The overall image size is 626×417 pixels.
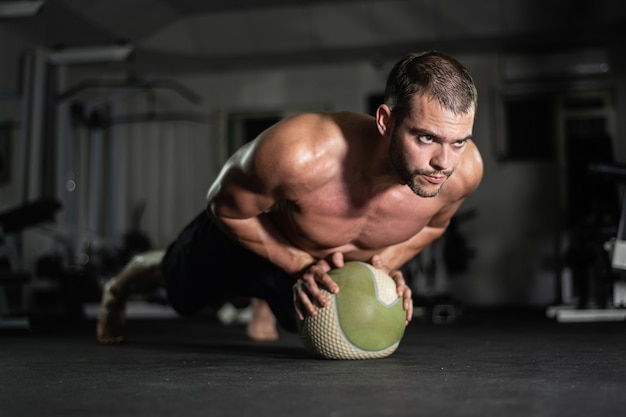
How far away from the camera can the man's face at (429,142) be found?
74.4 inches

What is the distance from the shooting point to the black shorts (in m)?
2.55

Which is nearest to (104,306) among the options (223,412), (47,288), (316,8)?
(223,412)

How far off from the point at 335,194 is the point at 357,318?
1.19 feet

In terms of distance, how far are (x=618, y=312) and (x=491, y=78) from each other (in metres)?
3.21

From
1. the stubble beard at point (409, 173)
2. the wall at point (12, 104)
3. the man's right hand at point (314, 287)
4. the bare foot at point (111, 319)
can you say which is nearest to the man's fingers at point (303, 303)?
the man's right hand at point (314, 287)

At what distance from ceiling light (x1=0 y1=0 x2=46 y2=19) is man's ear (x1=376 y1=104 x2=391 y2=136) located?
172 inches

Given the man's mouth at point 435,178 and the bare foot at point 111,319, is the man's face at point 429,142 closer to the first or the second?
the man's mouth at point 435,178

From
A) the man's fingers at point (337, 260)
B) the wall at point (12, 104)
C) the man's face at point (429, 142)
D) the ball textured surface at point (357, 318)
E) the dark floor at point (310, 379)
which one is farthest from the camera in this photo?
the wall at point (12, 104)

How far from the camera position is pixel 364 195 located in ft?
7.32

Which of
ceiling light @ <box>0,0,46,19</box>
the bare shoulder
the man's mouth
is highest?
ceiling light @ <box>0,0,46,19</box>

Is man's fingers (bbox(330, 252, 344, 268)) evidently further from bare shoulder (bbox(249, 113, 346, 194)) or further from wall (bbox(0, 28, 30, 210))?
wall (bbox(0, 28, 30, 210))

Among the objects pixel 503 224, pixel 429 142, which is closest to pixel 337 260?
pixel 429 142

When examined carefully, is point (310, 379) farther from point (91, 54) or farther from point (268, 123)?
point (268, 123)

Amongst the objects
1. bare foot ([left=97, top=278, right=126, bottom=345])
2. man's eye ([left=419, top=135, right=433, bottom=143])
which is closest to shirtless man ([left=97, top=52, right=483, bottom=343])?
man's eye ([left=419, top=135, right=433, bottom=143])
